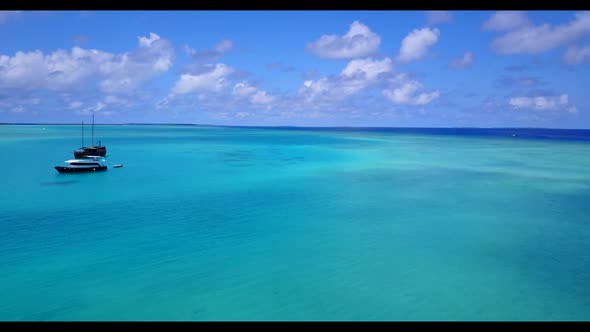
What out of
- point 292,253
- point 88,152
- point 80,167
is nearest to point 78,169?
point 80,167

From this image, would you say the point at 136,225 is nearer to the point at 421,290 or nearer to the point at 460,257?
the point at 421,290

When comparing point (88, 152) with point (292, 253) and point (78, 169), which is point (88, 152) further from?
point (292, 253)

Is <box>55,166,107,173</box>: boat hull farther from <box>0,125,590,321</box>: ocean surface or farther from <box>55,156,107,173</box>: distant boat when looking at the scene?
<box>0,125,590,321</box>: ocean surface

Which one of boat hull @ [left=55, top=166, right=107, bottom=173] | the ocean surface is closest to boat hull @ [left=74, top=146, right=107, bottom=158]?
boat hull @ [left=55, top=166, right=107, bottom=173]

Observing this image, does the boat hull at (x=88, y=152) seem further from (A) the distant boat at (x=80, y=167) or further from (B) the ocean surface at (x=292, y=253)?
(B) the ocean surface at (x=292, y=253)

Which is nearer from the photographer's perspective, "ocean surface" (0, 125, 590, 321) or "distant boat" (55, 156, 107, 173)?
"ocean surface" (0, 125, 590, 321)

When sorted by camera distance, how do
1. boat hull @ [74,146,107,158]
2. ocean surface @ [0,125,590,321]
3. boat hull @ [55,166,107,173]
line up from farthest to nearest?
boat hull @ [74,146,107,158] → boat hull @ [55,166,107,173] → ocean surface @ [0,125,590,321]

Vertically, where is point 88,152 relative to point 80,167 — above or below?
above

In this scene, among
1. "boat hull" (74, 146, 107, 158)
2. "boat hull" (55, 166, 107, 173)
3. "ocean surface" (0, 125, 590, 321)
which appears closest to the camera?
"ocean surface" (0, 125, 590, 321)

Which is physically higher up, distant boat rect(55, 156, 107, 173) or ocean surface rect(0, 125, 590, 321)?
distant boat rect(55, 156, 107, 173)
